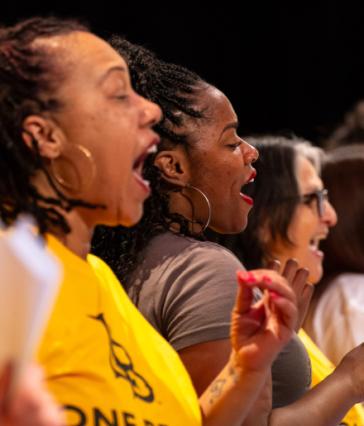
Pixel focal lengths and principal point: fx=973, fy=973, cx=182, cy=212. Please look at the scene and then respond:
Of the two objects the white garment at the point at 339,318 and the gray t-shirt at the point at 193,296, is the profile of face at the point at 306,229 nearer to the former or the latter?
the white garment at the point at 339,318

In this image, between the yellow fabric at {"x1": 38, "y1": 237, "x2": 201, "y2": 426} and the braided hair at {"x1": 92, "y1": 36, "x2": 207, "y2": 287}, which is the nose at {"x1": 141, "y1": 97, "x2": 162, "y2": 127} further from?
the braided hair at {"x1": 92, "y1": 36, "x2": 207, "y2": 287}

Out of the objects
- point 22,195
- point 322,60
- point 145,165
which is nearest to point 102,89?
point 22,195

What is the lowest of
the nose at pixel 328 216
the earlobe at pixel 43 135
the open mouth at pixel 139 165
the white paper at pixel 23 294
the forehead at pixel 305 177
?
the nose at pixel 328 216

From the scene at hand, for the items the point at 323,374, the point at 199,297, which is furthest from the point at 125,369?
the point at 323,374

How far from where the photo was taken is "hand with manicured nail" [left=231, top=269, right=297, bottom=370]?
1373 mm

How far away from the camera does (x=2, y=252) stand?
89 centimetres

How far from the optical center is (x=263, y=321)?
1.41 metres

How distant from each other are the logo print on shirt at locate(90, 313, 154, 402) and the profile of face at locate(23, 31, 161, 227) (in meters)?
0.17

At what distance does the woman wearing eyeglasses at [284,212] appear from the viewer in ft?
8.24

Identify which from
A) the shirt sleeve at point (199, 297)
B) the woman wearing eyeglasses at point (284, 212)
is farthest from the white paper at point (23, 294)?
the woman wearing eyeglasses at point (284, 212)

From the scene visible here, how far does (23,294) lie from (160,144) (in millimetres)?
1003

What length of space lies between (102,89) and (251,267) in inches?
46.2

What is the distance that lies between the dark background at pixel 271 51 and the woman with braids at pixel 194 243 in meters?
2.16

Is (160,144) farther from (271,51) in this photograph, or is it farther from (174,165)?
(271,51)
